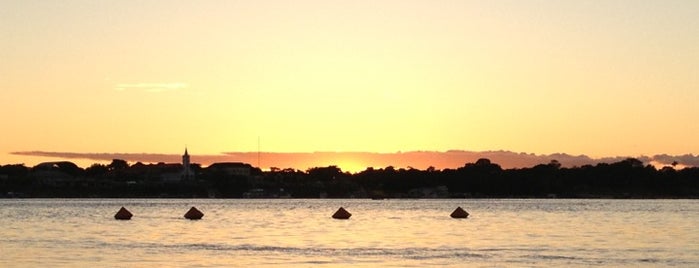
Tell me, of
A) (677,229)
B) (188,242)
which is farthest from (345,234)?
(677,229)

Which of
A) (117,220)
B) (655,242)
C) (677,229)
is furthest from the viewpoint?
(117,220)

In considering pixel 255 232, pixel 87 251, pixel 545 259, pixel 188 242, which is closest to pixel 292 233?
pixel 255 232

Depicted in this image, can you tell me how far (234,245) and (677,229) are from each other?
37194 millimetres

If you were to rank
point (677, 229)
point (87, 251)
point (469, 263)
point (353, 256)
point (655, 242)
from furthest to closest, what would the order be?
point (677, 229), point (655, 242), point (87, 251), point (353, 256), point (469, 263)

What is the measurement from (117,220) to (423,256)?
56.5 metres

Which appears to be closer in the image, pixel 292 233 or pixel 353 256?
pixel 353 256

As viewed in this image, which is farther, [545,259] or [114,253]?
[114,253]

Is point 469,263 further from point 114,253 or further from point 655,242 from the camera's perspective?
point 655,242

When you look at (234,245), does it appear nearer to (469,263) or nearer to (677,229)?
(469,263)

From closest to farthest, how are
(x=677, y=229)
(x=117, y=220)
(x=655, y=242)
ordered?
1. (x=655, y=242)
2. (x=677, y=229)
3. (x=117, y=220)

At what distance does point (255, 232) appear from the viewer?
78.9m

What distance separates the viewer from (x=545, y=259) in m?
52.0

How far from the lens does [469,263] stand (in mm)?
49812

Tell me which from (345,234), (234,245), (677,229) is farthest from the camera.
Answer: (677,229)
